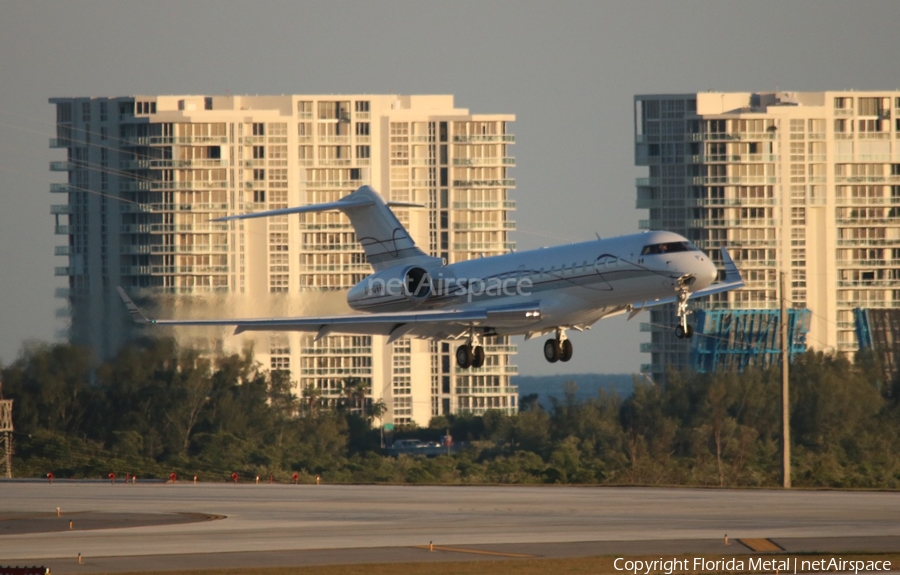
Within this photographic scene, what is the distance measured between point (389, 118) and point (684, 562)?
301ft

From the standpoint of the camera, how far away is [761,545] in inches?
1387

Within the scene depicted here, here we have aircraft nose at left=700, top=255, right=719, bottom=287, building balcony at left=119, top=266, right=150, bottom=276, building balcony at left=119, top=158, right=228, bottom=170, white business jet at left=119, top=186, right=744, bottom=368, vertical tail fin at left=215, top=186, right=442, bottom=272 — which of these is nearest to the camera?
aircraft nose at left=700, top=255, right=719, bottom=287

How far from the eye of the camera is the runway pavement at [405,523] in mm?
35094

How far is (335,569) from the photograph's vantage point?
1280 inches

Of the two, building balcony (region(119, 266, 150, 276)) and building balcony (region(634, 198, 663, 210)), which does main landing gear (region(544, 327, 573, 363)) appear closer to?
building balcony (region(119, 266, 150, 276))

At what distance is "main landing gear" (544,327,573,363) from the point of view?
4494cm

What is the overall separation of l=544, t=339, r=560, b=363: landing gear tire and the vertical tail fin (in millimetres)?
7075

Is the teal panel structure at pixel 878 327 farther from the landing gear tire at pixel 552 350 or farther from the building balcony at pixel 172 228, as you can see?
the landing gear tire at pixel 552 350

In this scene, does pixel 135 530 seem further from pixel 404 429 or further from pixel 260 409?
pixel 404 429

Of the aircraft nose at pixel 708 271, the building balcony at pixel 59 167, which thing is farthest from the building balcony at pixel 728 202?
the aircraft nose at pixel 708 271

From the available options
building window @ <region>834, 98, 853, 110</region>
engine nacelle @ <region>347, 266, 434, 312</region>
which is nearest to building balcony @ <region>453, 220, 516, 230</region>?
building window @ <region>834, 98, 853, 110</region>

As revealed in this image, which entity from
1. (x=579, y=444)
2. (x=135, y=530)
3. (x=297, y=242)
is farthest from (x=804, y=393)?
(x=135, y=530)

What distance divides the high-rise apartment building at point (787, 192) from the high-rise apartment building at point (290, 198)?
14993 millimetres

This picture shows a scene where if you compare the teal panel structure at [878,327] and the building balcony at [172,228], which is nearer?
the building balcony at [172,228]
